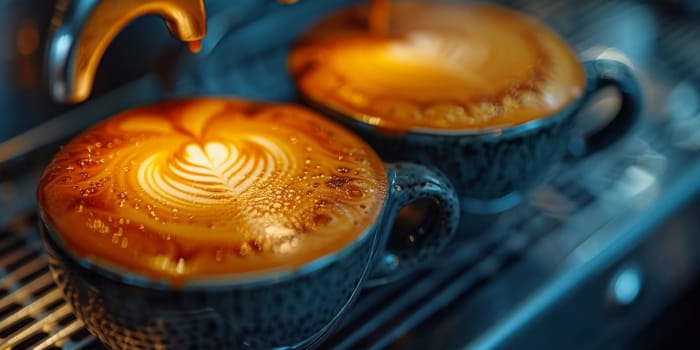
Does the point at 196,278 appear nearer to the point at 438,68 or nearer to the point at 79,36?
the point at 79,36

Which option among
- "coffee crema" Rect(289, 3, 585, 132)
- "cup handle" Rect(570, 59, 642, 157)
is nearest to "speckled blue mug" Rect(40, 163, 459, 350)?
"coffee crema" Rect(289, 3, 585, 132)

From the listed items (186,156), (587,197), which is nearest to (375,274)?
(186,156)

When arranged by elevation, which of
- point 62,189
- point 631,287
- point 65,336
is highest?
point 62,189

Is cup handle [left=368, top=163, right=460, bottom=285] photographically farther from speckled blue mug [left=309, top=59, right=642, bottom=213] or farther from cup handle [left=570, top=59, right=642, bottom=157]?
cup handle [left=570, top=59, right=642, bottom=157]

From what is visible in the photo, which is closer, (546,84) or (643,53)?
(546,84)

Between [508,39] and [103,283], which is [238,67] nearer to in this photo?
[508,39]

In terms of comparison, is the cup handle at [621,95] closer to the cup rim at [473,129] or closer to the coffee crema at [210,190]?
the cup rim at [473,129]

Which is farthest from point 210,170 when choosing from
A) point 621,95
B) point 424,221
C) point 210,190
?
point 621,95
